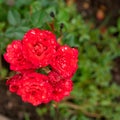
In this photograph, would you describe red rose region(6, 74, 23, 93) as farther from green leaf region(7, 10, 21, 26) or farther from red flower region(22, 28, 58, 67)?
green leaf region(7, 10, 21, 26)

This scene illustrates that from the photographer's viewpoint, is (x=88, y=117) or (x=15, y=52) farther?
(x=88, y=117)

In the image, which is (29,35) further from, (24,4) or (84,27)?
(84,27)

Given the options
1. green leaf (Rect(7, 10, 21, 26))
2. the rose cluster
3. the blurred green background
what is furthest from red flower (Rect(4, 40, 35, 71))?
the blurred green background

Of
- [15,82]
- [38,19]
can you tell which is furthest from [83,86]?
[15,82]

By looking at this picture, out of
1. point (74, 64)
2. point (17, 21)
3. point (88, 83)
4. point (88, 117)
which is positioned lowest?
A: point (88, 117)

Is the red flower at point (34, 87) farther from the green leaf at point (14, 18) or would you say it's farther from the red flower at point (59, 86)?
the green leaf at point (14, 18)

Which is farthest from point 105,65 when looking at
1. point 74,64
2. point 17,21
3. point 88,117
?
point 74,64

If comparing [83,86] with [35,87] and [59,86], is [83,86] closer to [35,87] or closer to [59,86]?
[59,86]

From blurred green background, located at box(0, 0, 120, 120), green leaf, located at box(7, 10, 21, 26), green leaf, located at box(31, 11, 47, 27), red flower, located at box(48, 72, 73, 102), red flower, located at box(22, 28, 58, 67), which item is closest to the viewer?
red flower, located at box(22, 28, 58, 67)
